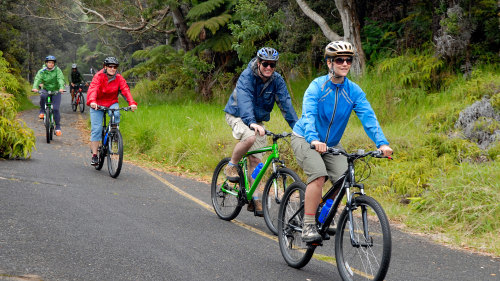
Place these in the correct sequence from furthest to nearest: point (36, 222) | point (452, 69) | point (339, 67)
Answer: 1. point (452, 69)
2. point (36, 222)
3. point (339, 67)

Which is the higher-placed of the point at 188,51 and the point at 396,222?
the point at 188,51

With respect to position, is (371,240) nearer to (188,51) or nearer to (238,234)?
(238,234)

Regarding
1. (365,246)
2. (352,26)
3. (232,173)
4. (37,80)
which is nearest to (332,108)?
(365,246)

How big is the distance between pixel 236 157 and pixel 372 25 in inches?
447

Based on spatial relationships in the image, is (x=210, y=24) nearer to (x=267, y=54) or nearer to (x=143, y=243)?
(x=267, y=54)

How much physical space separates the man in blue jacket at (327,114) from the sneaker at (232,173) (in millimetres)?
1946

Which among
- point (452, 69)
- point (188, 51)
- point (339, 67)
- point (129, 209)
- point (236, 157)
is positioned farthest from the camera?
point (188, 51)

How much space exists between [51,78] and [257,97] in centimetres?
998

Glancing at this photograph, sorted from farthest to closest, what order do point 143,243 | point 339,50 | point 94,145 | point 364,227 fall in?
point 94,145, point 143,243, point 339,50, point 364,227

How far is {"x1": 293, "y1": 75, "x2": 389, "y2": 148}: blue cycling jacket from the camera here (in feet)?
17.1

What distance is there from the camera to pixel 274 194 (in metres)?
6.59

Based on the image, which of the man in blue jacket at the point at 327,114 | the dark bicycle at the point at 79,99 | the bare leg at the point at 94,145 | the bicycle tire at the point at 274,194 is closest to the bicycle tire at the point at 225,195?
the bicycle tire at the point at 274,194

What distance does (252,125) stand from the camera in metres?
6.25

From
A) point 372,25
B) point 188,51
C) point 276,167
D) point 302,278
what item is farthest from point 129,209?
point 188,51
